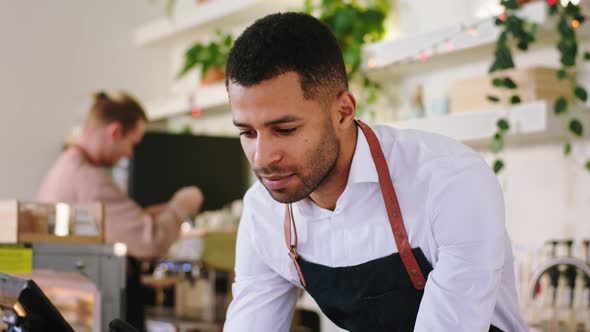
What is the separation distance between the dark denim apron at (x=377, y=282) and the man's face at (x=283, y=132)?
16 centimetres

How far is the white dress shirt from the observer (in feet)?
3.98

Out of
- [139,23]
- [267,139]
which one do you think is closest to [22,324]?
[267,139]

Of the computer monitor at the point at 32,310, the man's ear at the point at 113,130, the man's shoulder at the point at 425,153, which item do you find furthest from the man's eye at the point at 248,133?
the man's ear at the point at 113,130

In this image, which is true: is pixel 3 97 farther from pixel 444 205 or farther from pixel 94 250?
pixel 444 205

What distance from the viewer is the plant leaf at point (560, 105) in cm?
212

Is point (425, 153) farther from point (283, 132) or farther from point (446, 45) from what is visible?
point (446, 45)

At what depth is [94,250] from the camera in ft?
5.61

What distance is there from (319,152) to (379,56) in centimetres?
150

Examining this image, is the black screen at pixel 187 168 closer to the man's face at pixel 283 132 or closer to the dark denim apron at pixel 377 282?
the dark denim apron at pixel 377 282

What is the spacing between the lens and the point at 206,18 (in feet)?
12.9

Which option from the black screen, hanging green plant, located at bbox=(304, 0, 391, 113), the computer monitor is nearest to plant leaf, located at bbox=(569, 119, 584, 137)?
hanging green plant, located at bbox=(304, 0, 391, 113)

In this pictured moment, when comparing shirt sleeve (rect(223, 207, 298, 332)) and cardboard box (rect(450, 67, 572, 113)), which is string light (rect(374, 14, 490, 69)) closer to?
cardboard box (rect(450, 67, 572, 113))

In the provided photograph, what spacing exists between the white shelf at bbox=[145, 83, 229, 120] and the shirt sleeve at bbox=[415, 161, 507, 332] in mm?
2457

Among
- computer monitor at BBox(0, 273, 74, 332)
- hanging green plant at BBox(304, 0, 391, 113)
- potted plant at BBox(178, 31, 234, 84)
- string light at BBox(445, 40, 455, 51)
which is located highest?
potted plant at BBox(178, 31, 234, 84)
